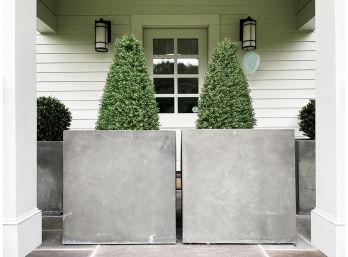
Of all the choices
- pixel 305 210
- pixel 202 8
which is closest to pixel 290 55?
pixel 202 8

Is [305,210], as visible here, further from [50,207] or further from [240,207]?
[50,207]

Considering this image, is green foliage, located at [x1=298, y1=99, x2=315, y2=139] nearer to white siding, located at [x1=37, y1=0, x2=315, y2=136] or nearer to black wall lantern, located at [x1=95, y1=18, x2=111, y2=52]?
white siding, located at [x1=37, y1=0, x2=315, y2=136]

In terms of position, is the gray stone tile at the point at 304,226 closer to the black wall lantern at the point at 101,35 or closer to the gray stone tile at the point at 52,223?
the gray stone tile at the point at 52,223

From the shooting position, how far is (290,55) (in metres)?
5.17

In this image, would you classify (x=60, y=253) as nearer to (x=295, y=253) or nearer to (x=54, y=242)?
(x=54, y=242)

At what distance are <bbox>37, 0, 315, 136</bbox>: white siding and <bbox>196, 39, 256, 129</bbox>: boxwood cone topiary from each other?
2716 mm

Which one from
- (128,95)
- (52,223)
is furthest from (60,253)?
(128,95)
